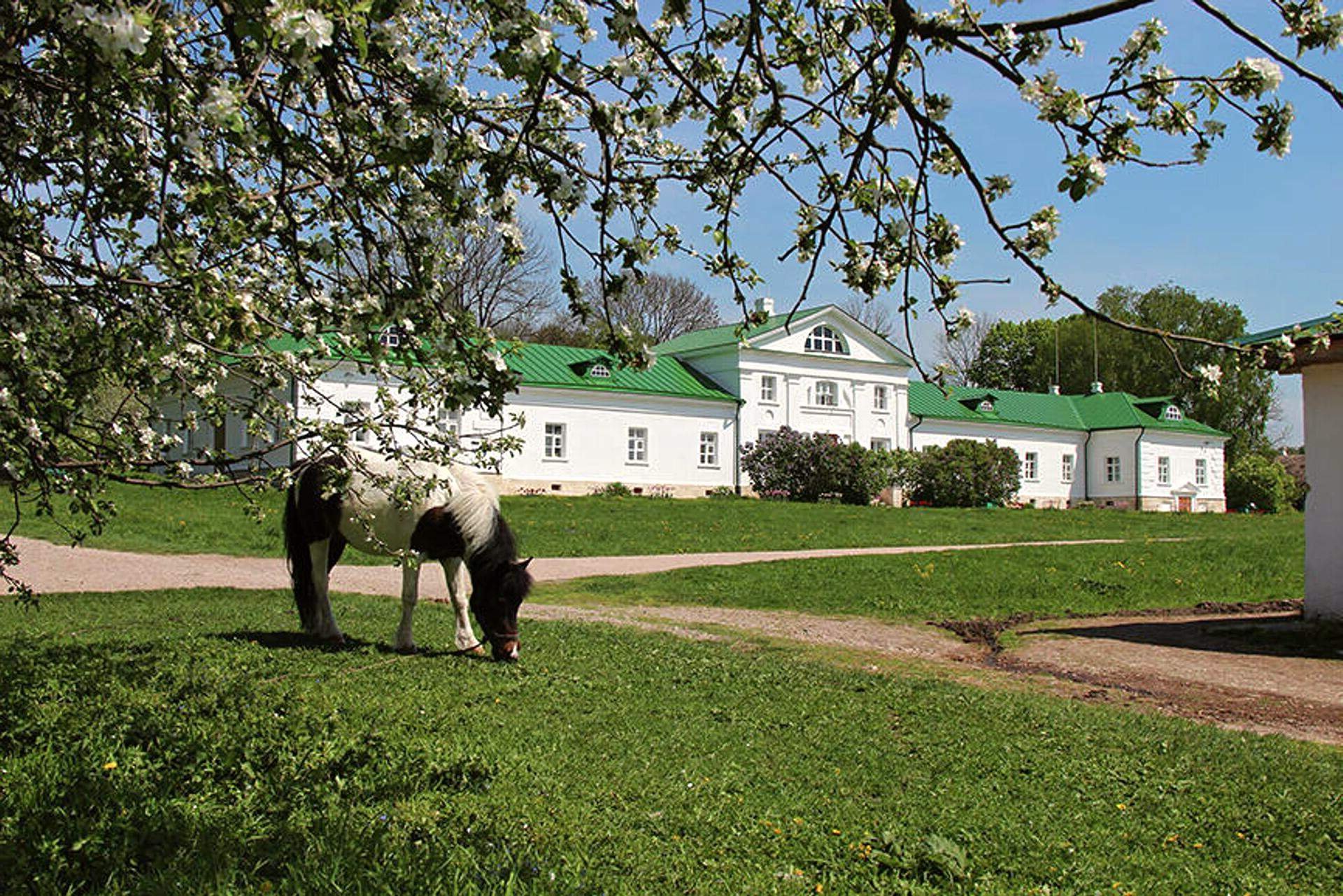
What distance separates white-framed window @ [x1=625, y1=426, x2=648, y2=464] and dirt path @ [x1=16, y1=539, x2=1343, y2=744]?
2424 cm

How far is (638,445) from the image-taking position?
42156 mm

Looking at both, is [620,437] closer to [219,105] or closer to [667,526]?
[667,526]

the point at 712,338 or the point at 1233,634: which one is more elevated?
the point at 712,338

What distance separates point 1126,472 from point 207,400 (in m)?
54.9

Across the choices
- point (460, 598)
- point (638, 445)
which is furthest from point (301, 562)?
point (638, 445)

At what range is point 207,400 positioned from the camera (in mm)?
6379

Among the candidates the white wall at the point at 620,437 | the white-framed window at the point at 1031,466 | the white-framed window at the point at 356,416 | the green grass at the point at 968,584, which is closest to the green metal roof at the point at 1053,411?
the white-framed window at the point at 1031,466

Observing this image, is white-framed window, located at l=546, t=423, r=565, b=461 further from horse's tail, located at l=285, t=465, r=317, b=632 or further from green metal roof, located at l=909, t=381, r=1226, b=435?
horse's tail, located at l=285, t=465, r=317, b=632

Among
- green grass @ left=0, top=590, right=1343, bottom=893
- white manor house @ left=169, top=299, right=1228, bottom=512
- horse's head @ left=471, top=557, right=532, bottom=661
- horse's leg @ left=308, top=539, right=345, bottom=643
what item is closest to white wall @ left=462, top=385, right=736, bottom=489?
white manor house @ left=169, top=299, right=1228, bottom=512

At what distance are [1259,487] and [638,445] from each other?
115ft

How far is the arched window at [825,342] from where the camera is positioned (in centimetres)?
4700

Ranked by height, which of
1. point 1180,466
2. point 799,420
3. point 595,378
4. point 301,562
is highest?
point 595,378

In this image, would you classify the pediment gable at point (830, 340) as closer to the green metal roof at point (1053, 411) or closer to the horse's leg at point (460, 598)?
the green metal roof at point (1053, 411)

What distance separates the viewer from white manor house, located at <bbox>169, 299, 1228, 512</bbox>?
4022 centimetres
